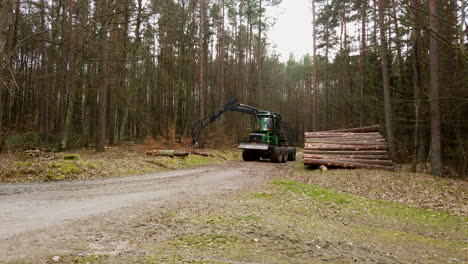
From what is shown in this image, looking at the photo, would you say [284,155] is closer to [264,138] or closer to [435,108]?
[264,138]

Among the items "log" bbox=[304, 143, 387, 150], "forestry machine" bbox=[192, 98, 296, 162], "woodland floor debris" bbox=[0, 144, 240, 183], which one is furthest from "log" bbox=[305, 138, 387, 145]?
"woodland floor debris" bbox=[0, 144, 240, 183]

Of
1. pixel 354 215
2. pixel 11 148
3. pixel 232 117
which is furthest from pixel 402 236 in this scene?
pixel 232 117

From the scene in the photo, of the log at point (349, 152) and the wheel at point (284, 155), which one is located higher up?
the log at point (349, 152)

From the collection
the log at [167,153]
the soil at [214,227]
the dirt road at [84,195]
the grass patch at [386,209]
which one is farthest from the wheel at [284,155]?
the soil at [214,227]

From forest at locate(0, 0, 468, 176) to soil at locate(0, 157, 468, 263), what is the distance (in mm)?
4341

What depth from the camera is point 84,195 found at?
7406 millimetres

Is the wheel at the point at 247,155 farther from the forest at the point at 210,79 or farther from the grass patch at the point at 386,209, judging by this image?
the grass patch at the point at 386,209

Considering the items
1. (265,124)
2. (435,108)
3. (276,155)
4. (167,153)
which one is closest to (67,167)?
(167,153)

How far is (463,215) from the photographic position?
7.16 metres

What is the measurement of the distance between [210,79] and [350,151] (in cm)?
2359

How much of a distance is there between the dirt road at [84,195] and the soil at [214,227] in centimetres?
2

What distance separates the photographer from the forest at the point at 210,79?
13.0 m

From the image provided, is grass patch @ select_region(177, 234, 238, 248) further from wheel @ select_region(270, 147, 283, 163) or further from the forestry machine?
wheel @ select_region(270, 147, 283, 163)

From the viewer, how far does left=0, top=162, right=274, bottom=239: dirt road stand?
5.17m
